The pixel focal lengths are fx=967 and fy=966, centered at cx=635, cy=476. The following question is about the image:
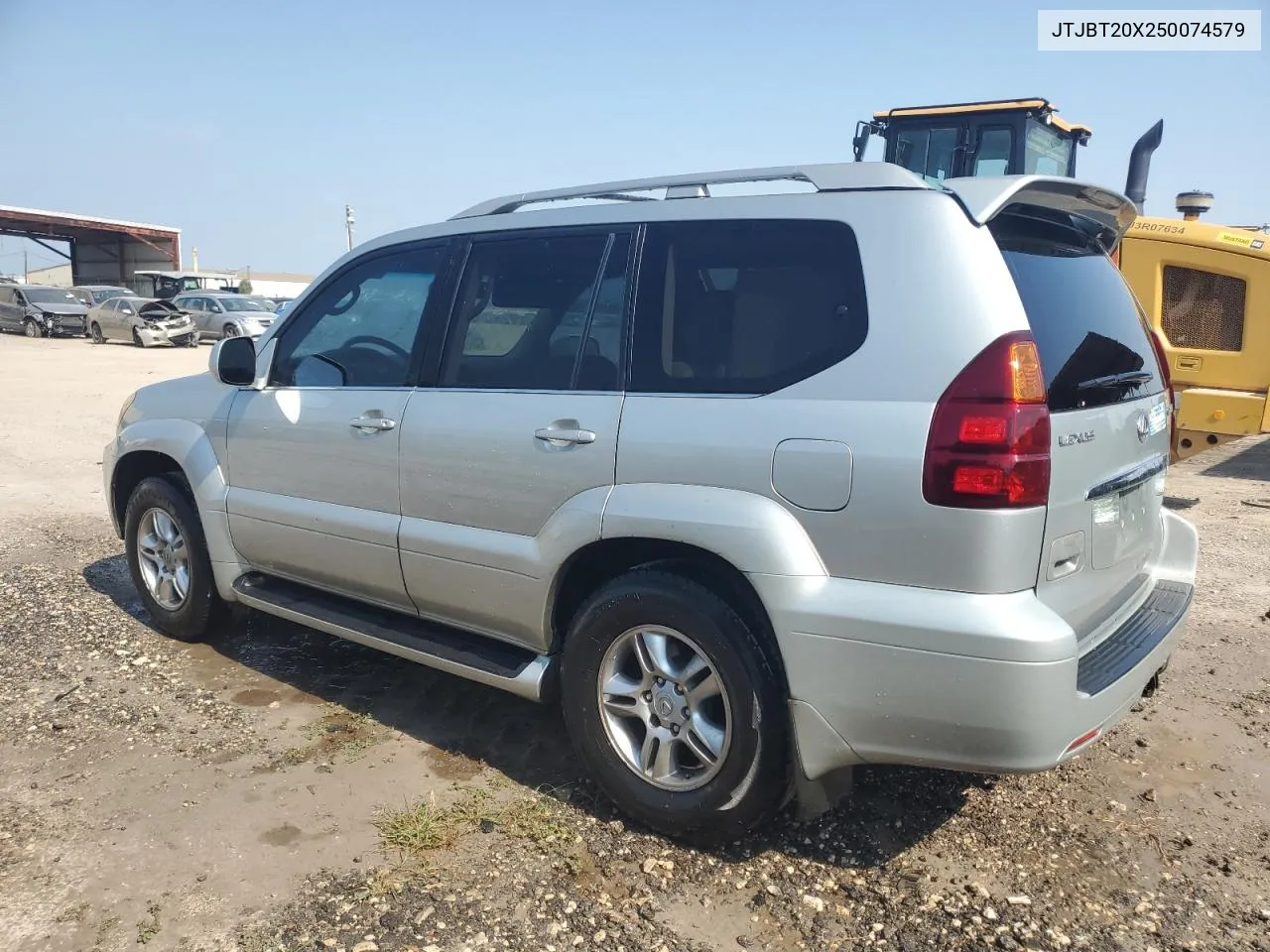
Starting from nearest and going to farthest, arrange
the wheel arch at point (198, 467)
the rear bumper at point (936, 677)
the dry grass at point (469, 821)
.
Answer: the rear bumper at point (936, 677)
the dry grass at point (469, 821)
the wheel arch at point (198, 467)

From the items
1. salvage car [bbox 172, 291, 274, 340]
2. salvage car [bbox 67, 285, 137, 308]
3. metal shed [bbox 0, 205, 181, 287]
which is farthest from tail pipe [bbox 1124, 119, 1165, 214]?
metal shed [bbox 0, 205, 181, 287]

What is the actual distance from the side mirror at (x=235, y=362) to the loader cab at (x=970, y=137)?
6.84 m

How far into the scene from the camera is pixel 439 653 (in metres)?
3.54

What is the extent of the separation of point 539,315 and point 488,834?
176 cm

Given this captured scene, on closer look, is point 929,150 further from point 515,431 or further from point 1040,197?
point 515,431

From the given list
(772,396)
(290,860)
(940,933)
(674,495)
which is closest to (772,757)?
(940,933)

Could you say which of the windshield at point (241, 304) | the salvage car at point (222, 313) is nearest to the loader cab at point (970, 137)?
the salvage car at point (222, 313)

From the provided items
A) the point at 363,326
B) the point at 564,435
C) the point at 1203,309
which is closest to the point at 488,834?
the point at 564,435

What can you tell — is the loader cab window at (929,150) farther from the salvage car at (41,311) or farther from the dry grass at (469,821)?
the salvage car at (41,311)

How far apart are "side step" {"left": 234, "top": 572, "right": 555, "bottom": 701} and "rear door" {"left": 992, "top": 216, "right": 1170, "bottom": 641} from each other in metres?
1.69

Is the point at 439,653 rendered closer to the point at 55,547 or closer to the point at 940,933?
the point at 940,933

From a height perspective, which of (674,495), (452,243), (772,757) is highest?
(452,243)

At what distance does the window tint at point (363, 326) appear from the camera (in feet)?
12.5

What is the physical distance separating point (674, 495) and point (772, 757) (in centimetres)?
81
